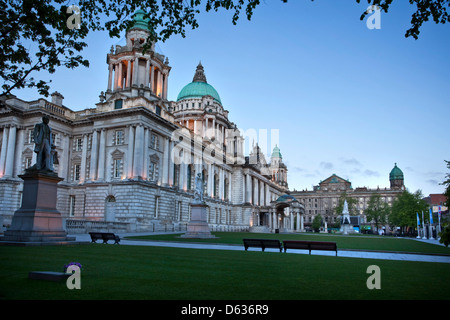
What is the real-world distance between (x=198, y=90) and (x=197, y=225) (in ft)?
231

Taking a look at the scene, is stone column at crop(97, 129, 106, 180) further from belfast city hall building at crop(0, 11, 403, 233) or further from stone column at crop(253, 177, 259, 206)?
stone column at crop(253, 177, 259, 206)

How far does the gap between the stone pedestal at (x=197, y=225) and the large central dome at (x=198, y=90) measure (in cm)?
6709

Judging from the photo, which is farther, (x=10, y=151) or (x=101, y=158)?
(x=101, y=158)

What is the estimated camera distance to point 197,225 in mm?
33031

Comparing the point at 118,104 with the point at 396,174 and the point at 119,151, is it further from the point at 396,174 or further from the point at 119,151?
the point at 396,174

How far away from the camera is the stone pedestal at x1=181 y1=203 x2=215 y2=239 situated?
32469 mm

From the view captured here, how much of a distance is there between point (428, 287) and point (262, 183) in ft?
292

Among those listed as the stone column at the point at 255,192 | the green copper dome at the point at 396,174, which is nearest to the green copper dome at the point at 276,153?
the stone column at the point at 255,192

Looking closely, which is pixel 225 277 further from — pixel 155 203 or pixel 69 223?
pixel 155 203

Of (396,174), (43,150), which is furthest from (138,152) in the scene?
(396,174)

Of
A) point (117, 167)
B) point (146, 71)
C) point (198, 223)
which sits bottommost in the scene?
point (198, 223)

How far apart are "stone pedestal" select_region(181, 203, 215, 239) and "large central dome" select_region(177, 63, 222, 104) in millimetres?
67090

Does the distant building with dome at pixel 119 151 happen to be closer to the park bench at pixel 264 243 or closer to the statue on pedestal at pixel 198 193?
the statue on pedestal at pixel 198 193

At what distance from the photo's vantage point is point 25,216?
17375 mm
